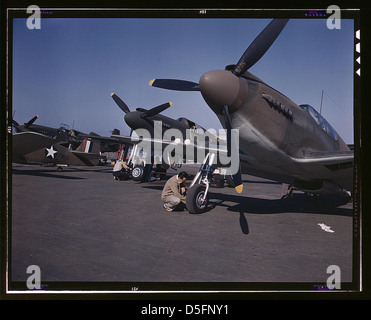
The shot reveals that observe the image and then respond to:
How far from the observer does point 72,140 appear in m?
23.9

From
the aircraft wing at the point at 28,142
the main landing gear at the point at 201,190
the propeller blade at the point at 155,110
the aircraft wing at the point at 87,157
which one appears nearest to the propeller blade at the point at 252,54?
the main landing gear at the point at 201,190

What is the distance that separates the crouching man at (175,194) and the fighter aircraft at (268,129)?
0.37 m

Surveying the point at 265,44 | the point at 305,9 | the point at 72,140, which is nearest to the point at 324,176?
the point at 265,44

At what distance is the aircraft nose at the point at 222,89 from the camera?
3.79m

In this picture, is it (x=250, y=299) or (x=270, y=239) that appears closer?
(x=250, y=299)

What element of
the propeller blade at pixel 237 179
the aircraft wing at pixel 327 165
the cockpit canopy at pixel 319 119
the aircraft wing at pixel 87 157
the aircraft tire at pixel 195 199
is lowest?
the aircraft tire at pixel 195 199

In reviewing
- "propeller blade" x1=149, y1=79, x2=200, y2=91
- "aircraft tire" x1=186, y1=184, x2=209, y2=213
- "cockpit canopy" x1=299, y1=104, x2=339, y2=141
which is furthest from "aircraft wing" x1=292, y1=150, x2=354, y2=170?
"propeller blade" x1=149, y1=79, x2=200, y2=91

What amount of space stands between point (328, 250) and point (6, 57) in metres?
4.65

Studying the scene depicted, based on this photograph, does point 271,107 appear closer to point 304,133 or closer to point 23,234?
point 304,133

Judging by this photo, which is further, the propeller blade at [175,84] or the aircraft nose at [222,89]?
→ the propeller blade at [175,84]

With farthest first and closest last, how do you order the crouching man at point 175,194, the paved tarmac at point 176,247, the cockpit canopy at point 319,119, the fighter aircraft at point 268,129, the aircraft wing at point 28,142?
the aircraft wing at point 28,142 → the crouching man at point 175,194 → the cockpit canopy at point 319,119 → the fighter aircraft at point 268,129 → the paved tarmac at point 176,247

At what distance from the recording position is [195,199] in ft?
20.8

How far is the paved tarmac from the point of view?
255cm

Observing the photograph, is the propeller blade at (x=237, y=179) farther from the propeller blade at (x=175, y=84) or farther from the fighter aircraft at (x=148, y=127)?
the fighter aircraft at (x=148, y=127)
